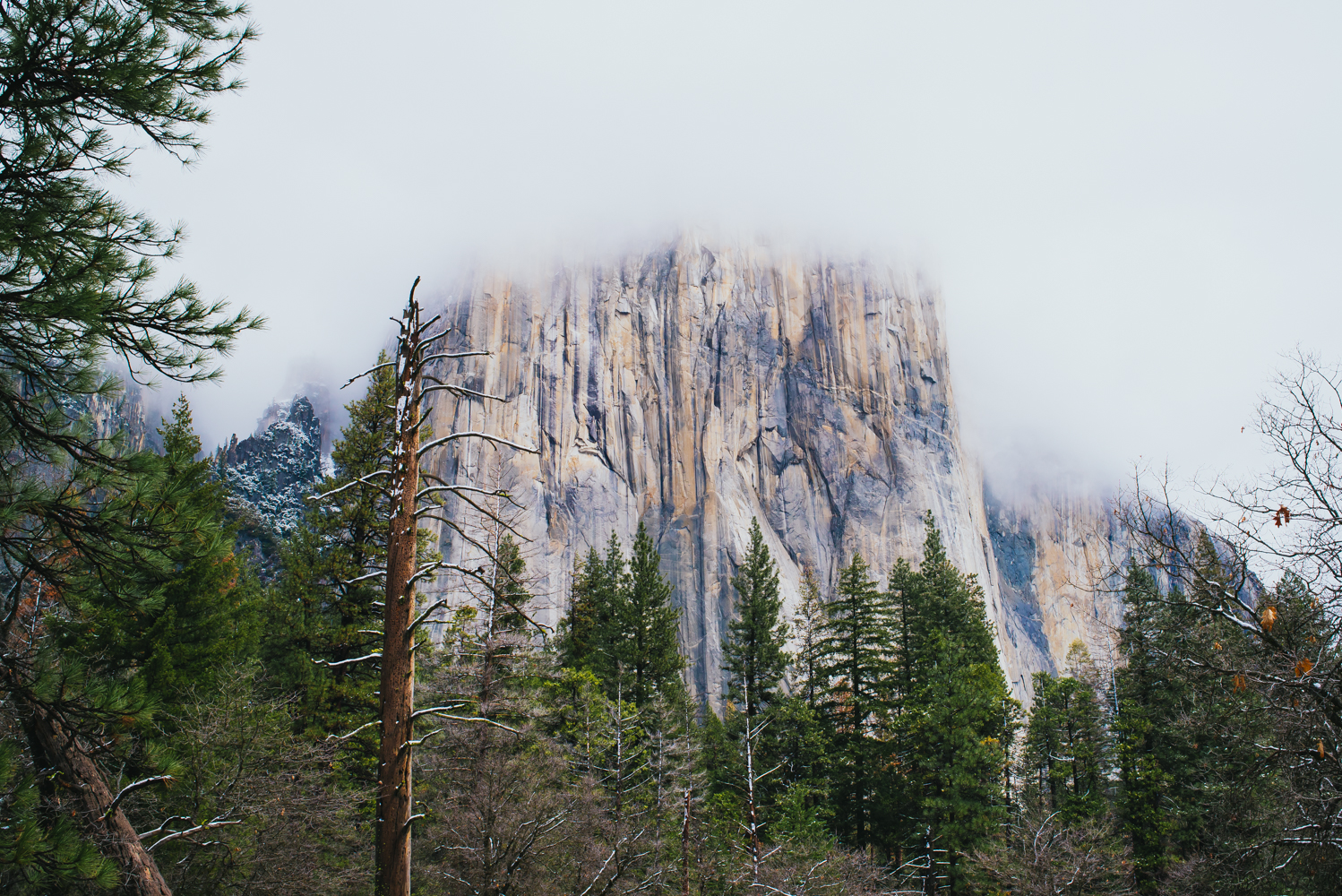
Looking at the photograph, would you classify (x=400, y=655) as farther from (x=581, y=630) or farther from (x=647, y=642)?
(x=581, y=630)

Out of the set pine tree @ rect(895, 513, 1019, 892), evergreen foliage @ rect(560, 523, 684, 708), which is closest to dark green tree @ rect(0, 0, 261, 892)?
pine tree @ rect(895, 513, 1019, 892)

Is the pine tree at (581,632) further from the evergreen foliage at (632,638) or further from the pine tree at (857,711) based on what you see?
the pine tree at (857,711)

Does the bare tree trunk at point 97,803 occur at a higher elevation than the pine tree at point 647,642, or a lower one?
lower

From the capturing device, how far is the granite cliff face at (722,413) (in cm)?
6344

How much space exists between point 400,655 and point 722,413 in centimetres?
6307

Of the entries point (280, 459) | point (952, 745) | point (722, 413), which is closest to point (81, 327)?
point (952, 745)

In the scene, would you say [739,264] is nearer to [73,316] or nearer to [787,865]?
[787,865]

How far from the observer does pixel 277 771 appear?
13.4m

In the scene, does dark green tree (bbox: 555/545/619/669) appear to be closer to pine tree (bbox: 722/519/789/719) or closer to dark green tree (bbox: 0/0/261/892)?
pine tree (bbox: 722/519/789/719)

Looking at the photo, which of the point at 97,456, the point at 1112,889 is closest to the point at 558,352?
the point at 1112,889

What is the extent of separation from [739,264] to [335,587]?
62126 mm

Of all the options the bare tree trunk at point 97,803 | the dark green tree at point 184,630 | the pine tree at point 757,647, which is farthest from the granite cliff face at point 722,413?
the bare tree trunk at point 97,803

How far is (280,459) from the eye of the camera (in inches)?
3585

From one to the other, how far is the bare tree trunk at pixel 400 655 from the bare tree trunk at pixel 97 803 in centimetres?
173
